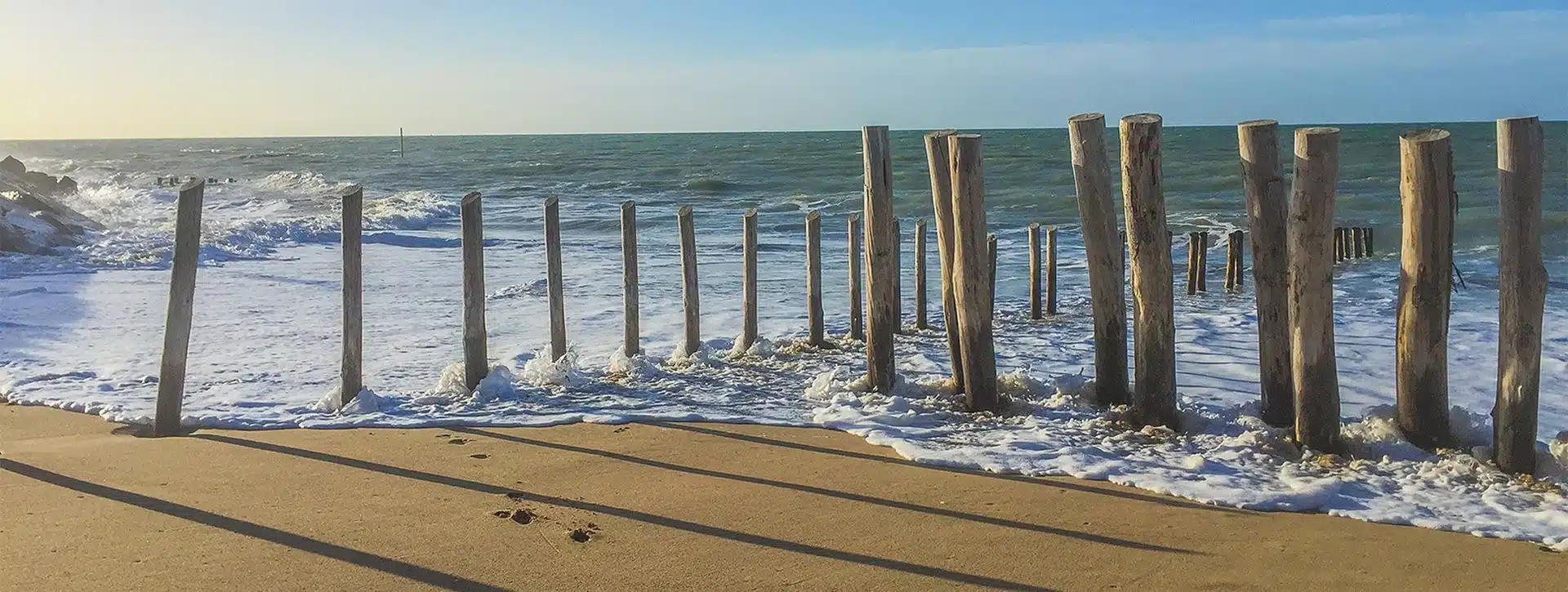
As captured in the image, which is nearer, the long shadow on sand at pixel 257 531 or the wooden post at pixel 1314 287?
the long shadow on sand at pixel 257 531

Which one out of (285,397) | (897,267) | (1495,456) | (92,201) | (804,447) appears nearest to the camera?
(1495,456)

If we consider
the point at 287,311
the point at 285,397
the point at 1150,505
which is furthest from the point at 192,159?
the point at 1150,505

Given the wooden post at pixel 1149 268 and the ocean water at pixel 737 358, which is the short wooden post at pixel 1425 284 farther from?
the wooden post at pixel 1149 268

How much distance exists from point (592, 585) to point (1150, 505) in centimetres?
253

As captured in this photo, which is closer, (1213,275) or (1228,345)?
(1228,345)

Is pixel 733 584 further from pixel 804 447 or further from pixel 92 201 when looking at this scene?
pixel 92 201

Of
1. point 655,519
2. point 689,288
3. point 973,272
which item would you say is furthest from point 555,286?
point 655,519

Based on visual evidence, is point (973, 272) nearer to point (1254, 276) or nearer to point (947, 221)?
point (947, 221)

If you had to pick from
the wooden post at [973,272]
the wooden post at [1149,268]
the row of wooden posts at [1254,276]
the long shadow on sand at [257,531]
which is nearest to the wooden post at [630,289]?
the row of wooden posts at [1254,276]

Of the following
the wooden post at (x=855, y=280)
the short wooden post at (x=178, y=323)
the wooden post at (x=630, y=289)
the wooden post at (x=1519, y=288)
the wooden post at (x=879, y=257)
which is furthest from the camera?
the wooden post at (x=855, y=280)

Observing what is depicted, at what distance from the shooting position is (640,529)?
194 inches

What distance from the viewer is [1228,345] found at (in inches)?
394

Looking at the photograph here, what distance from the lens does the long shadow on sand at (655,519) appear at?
442 centimetres

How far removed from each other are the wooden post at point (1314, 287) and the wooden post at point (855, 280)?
14.3ft
